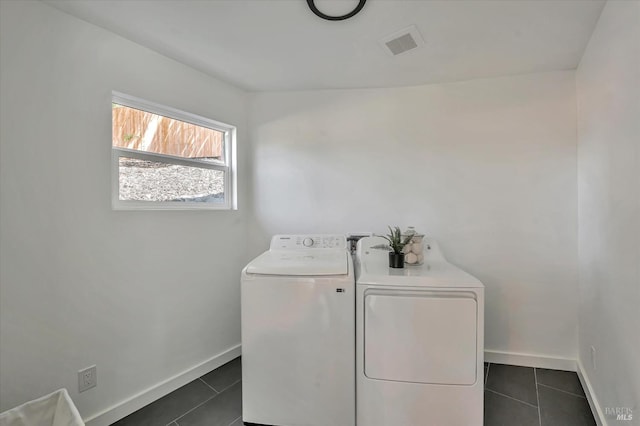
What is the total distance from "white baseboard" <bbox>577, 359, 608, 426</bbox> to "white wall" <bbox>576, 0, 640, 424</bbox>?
5 cm

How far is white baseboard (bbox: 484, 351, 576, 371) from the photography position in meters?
2.25

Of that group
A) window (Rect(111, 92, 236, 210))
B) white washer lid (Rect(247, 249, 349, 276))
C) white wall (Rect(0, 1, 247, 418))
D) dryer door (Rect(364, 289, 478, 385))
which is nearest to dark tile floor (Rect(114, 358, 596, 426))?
white wall (Rect(0, 1, 247, 418))

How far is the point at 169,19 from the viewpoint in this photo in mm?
1636

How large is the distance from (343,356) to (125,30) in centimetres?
227

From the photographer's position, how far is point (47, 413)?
4.47 feet

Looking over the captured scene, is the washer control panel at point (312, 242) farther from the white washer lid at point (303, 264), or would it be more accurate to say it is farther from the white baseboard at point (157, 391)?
the white baseboard at point (157, 391)

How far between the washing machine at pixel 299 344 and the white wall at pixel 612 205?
124 cm

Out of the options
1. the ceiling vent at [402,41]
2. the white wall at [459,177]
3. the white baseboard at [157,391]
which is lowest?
the white baseboard at [157,391]

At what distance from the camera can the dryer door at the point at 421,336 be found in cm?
150

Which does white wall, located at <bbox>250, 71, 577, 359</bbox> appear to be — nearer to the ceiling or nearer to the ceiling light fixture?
the ceiling

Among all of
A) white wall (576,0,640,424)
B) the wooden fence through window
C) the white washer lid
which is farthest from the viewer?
the wooden fence through window

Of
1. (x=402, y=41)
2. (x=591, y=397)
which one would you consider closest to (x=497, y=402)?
(x=591, y=397)

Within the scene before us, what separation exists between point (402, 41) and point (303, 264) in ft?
5.00

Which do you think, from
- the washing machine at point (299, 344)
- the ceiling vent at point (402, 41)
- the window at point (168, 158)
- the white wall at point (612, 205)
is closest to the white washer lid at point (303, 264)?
the washing machine at point (299, 344)
